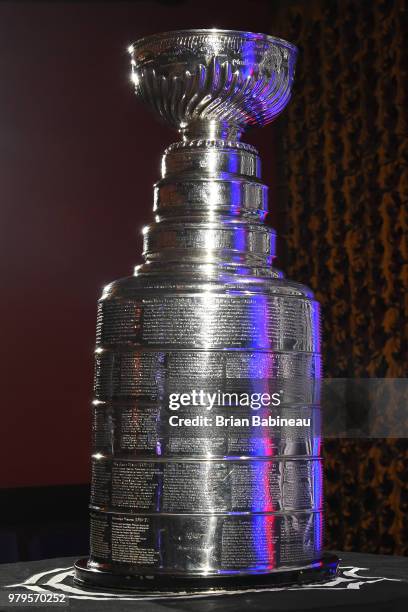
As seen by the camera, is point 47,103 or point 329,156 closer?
point 47,103

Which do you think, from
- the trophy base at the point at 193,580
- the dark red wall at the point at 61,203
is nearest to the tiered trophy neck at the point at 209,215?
the trophy base at the point at 193,580

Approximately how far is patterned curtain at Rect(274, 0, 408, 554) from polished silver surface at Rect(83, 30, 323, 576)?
8.44 ft

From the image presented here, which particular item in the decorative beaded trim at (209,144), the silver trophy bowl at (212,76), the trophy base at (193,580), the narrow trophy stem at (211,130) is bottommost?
the trophy base at (193,580)

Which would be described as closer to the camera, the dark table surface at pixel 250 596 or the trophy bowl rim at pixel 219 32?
the dark table surface at pixel 250 596

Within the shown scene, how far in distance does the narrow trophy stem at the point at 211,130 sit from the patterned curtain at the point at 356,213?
2.55 m

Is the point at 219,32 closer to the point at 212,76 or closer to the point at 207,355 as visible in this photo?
the point at 212,76

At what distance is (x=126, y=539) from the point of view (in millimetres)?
1108

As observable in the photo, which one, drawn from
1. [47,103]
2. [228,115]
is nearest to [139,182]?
[47,103]

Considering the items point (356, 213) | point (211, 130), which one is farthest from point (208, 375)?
point (356, 213)

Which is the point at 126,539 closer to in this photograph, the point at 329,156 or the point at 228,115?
the point at 228,115

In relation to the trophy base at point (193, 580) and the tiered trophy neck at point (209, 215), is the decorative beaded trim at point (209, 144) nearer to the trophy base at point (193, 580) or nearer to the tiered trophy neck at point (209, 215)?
the tiered trophy neck at point (209, 215)

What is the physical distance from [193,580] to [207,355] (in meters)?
0.23

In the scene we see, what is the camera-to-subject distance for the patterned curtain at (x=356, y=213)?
3.72 metres

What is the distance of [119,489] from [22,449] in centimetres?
230
